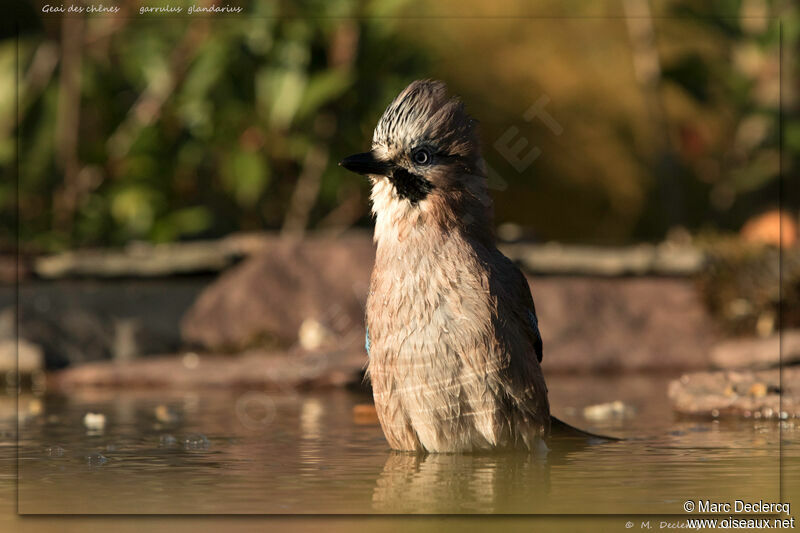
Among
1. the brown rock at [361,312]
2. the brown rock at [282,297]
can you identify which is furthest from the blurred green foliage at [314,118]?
the brown rock at [361,312]

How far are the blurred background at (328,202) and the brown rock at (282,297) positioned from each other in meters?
0.02

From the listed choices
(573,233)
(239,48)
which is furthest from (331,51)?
(573,233)

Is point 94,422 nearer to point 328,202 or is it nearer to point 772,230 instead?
point 328,202

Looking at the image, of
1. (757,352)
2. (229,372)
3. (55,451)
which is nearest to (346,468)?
(55,451)

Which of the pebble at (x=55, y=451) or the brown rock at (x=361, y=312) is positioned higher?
the brown rock at (x=361, y=312)

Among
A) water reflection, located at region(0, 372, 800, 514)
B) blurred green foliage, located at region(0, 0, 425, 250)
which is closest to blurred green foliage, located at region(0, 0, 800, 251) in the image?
blurred green foliage, located at region(0, 0, 425, 250)

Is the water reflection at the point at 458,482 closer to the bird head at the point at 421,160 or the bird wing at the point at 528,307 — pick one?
the bird wing at the point at 528,307

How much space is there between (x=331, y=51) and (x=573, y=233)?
429 cm

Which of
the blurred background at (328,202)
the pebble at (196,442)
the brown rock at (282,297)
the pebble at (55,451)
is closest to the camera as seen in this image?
the pebble at (55,451)

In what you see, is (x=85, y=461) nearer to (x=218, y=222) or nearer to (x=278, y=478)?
(x=278, y=478)

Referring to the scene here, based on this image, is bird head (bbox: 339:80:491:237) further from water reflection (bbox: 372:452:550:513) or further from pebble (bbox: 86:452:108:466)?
pebble (bbox: 86:452:108:466)

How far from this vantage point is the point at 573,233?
14.1m

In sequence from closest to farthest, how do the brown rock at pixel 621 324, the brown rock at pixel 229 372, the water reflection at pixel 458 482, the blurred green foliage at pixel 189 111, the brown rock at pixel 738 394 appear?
the water reflection at pixel 458 482
the brown rock at pixel 738 394
the brown rock at pixel 229 372
the brown rock at pixel 621 324
the blurred green foliage at pixel 189 111

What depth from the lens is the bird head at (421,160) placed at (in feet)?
15.8
